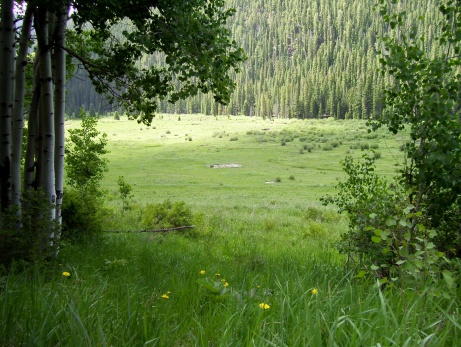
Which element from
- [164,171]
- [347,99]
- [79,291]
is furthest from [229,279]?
[347,99]

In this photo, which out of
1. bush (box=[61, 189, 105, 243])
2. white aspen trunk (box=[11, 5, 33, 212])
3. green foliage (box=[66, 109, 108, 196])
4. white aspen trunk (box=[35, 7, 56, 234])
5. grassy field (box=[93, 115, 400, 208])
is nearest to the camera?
white aspen trunk (box=[11, 5, 33, 212])

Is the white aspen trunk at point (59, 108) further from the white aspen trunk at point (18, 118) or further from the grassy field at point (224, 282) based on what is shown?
the grassy field at point (224, 282)

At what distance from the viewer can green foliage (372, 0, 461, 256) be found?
456cm

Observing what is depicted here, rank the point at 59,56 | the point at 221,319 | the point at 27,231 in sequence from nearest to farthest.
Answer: the point at 221,319
the point at 27,231
the point at 59,56

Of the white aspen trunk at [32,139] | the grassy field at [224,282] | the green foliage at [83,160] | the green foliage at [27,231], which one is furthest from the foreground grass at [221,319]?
the green foliage at [83,160]

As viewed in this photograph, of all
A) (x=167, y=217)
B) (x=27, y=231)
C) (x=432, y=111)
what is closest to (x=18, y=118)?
(x=27, y=231)

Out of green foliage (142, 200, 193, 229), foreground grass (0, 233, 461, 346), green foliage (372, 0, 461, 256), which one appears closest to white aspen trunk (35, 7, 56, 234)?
foreground grass (0, 233, 461, 346)

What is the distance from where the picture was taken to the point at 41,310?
2379 millimetres

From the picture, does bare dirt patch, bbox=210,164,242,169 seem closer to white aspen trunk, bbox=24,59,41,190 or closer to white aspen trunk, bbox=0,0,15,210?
white aspen trunk, bbox=24,59,41,190

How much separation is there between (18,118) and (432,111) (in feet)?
20.0

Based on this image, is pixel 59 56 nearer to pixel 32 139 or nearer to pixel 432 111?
pixel 32 139

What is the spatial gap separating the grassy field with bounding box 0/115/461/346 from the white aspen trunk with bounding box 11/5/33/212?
1178 millimetres

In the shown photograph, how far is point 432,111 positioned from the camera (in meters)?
4.57

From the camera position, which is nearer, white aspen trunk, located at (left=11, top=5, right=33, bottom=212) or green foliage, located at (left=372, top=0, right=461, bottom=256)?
green foliage, located at (left=372, top=0, right=461, bottom=256)
